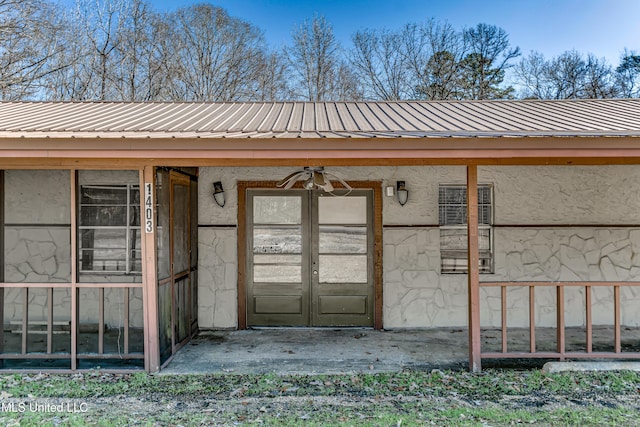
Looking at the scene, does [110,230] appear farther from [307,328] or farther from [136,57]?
[136,57]

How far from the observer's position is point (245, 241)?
7.00 metres

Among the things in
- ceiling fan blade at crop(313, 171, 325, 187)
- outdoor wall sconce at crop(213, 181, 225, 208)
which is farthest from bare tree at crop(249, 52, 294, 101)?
ceiling fan blade at crop(313, 171, 325, 187)

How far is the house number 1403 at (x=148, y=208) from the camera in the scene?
487cm

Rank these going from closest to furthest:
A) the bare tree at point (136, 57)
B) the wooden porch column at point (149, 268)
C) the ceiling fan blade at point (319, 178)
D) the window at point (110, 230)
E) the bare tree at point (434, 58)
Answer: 1. the wooden porch column at point (149, 268)
2. the window at point (110, 230)
3. the ceiling fan blade at point (319, 178)
4. the bare tree at point (136, 57)
5. the bare tree at point (434, 58)

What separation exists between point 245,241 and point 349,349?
222cm

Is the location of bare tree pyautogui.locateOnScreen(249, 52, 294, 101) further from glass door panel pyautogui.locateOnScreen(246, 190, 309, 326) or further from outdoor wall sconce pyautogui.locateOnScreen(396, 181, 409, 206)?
outdoor wall sconce pyautogui.locateOnScreen(396, 181, 409, 206)

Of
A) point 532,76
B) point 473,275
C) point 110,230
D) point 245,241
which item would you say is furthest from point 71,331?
point 532,76

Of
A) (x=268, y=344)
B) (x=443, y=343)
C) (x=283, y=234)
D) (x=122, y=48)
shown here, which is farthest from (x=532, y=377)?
(x=122, y=48)

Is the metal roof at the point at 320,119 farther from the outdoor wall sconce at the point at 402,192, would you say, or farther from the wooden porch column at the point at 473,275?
the outdoor wall sconce at the point at 402,192

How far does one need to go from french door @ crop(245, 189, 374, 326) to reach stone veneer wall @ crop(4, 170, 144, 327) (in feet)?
5.99

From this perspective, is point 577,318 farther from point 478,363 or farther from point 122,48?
point 122,48

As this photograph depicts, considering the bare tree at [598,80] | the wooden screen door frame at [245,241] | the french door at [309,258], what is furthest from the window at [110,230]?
the bare tree at [598,80]

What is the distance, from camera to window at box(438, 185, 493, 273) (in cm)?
709

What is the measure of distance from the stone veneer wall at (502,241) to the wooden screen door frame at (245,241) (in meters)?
0.09
